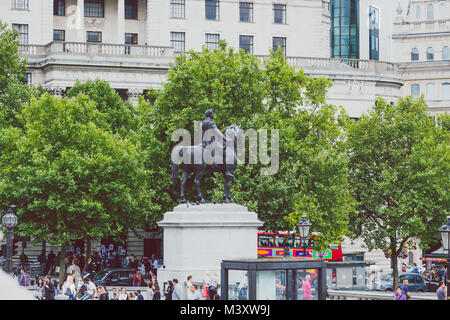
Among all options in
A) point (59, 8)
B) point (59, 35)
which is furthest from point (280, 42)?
point (59, 8)

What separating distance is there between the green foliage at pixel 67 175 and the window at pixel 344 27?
82999 millimetres

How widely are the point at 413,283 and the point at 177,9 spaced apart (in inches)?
1362

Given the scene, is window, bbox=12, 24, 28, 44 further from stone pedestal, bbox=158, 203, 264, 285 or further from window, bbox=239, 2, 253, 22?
stone pedestal, bbox=158, 203, 264, 285

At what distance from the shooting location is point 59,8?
73.2m

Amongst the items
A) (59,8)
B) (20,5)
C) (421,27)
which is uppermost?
(421,27)

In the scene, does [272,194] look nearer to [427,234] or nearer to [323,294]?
[427,234]

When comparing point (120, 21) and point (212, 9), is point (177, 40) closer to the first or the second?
point (212, 9)

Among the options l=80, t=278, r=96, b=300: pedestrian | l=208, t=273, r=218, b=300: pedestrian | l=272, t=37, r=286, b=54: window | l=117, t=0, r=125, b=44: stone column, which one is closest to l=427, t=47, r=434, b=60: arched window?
l=272, t=37, r=286, b=54: window

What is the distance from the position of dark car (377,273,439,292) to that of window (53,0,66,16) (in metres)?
37.2

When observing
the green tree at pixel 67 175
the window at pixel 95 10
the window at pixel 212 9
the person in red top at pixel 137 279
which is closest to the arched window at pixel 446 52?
the window at pixel 212 9

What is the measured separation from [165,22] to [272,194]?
3076cm

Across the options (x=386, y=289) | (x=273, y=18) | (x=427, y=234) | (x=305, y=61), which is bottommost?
(x=386, y=289)
